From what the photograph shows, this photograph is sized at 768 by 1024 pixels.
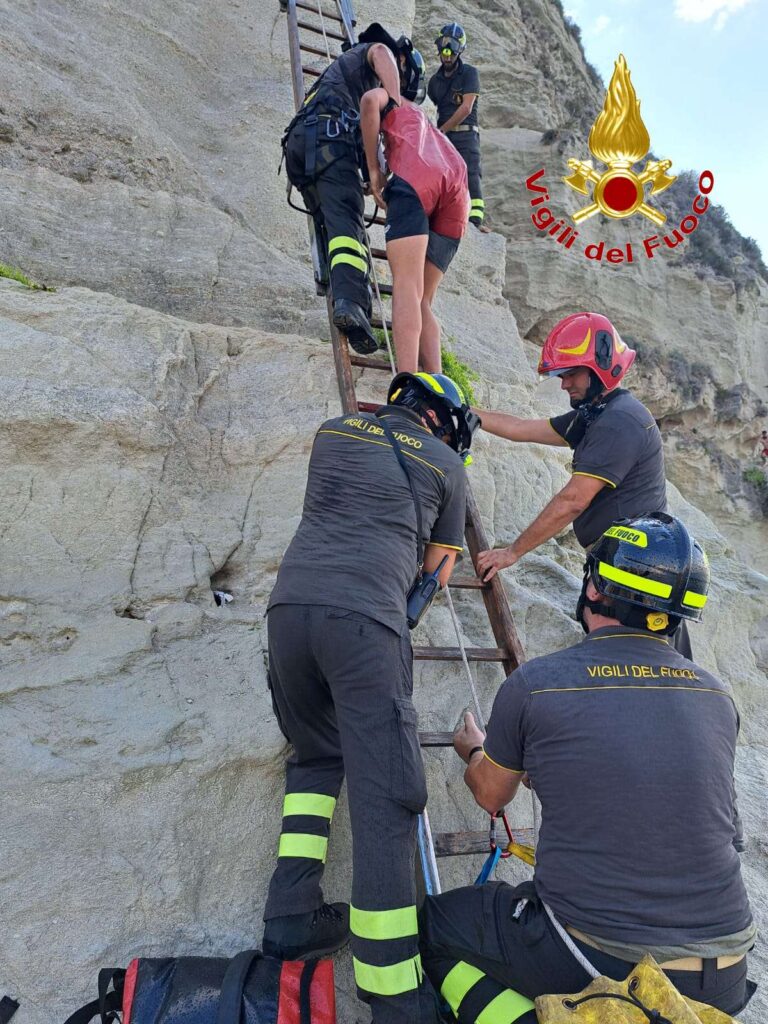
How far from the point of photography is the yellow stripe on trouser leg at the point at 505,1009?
251 centimetres

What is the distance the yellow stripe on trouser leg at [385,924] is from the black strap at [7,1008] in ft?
4.34

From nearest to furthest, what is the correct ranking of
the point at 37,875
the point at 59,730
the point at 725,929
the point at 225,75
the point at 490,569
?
1. the point at 725,929
2. the point at 37,875
3. the point at 59,730
4. the point at 490,569
5. the point at 225,75

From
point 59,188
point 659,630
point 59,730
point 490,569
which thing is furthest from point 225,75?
point 659,630

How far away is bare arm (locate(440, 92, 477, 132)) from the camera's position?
861 cm

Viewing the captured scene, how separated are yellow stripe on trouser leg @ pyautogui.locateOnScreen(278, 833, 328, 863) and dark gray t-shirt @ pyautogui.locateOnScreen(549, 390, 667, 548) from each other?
96.8 inches

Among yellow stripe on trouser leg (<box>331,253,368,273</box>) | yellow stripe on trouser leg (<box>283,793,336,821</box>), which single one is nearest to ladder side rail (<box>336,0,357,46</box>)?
yellow stripe on trouser leg (<box>331,253,368,273</box>)

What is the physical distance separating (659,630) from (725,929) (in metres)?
1.00

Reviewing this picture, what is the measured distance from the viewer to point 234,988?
8.28ft

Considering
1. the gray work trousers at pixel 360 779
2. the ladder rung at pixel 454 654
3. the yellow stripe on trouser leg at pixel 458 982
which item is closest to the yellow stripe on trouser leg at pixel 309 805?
the gray work trousers at pixel 360 779

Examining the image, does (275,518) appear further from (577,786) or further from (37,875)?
(577,786)

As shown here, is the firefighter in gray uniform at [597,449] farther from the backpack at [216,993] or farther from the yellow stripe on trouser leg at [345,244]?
the backpack at [216,993]

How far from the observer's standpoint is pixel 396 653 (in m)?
2.96

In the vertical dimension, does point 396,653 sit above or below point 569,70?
below

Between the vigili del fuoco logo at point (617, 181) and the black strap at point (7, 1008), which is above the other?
the vigili del fuoco logo at point (617, 181)
